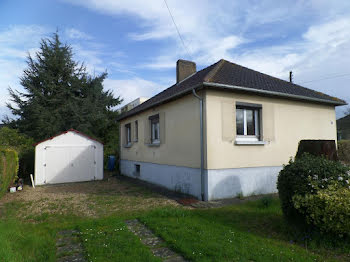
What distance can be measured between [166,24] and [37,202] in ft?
28.5

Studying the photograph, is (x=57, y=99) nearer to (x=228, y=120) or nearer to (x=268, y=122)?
(x=228, y=120)

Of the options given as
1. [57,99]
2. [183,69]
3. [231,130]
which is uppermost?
[183,69]

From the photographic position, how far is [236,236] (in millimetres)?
4379

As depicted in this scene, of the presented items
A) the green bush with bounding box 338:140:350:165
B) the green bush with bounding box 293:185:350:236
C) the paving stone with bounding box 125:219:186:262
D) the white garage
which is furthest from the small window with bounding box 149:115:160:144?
the green bush with bounding box 338:140:350:165

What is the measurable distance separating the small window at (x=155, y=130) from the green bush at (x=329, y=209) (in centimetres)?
793

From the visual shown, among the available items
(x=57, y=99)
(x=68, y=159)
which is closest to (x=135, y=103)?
(x=57, y=99)

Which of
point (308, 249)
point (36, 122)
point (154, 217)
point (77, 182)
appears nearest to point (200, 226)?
point (154, 217)

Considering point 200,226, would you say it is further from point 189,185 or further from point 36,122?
point 36,122

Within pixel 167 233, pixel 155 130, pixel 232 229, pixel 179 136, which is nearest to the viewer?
pixel 167 233

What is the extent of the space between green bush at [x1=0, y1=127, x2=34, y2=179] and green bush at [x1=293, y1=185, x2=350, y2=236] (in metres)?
15.4

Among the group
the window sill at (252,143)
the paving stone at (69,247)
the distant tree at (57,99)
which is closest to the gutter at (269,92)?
the window sill at (252,143)

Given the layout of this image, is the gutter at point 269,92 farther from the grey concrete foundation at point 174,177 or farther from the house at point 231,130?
the grey concrete foundation at point 174,177

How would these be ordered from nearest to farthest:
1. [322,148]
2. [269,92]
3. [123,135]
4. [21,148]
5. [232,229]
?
[232,229]
[322,148]
[269,92]
[21,148]
[123,135]

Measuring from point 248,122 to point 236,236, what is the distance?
524 centimetres
